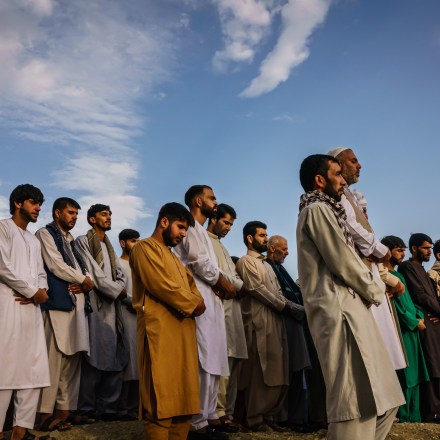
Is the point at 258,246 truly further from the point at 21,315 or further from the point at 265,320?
the point at 21,315

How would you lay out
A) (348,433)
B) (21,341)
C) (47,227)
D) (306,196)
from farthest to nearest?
(47,227), (21,341), (306,196), (348,433)

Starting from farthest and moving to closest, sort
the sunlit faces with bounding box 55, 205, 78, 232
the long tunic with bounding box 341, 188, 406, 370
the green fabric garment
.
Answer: the green fabric garment < the sunlit faces with bounding box 55, 205, 78, 232 < the long tunic with bounding box 341, 188, 406, 370

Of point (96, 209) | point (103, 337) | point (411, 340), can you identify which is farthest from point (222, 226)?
point (411, 340)

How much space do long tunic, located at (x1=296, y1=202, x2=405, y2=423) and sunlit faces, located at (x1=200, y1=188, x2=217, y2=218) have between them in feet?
8.25

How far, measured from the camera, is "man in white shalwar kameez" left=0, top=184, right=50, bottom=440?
5059mm

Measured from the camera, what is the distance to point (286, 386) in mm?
6578

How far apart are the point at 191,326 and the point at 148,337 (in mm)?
480

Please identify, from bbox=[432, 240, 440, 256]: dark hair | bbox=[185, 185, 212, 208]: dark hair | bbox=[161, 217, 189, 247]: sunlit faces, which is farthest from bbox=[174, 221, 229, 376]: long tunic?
bbox=[432, 240, 440, 256]: dark hair

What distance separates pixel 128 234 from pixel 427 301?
432 centimetres

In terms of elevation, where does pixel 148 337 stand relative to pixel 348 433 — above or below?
above

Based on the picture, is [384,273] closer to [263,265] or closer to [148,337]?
[263,265]

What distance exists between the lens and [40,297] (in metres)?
5.39

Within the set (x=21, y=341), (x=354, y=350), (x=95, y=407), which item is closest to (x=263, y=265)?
(x=95, y=407)

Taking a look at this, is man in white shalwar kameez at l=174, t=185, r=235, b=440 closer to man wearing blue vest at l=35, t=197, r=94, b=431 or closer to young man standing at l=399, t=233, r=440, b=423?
man wearing blue vest at l=35, t=197, r=94, b=431
